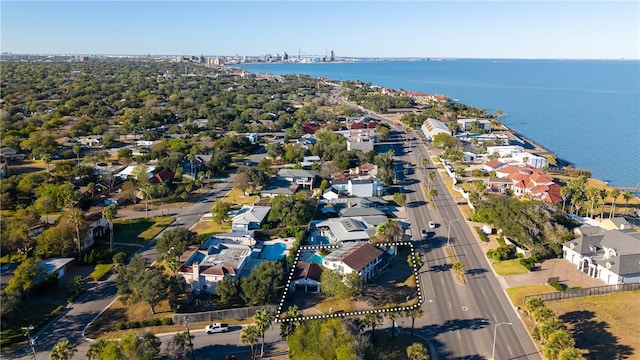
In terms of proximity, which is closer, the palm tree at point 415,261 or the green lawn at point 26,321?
the green lawn at point 26,321

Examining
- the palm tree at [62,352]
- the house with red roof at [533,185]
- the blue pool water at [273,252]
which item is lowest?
the blue pool water at [273,252]

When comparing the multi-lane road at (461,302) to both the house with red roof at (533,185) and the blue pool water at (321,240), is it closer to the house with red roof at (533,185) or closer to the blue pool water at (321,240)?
the blue pool water at (321,240)

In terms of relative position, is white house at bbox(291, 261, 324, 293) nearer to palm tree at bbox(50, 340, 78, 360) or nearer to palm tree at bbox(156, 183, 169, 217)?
palm tree at bbox(50, 340, 78, 360)

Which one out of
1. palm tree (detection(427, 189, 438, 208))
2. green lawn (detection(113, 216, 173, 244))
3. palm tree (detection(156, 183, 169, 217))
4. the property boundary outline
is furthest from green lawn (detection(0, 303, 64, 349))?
palm tree (detection(427, 189, 438, 208))

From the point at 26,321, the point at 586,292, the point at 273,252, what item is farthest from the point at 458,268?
the point at 26,321

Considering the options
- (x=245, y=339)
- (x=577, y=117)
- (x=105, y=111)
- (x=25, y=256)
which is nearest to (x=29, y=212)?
(x=25, y=256)

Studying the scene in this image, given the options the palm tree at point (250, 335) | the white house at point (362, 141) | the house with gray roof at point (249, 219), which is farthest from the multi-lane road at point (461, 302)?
the white house at point (362, 141)

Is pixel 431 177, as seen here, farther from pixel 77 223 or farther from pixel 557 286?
pixel 77 223
